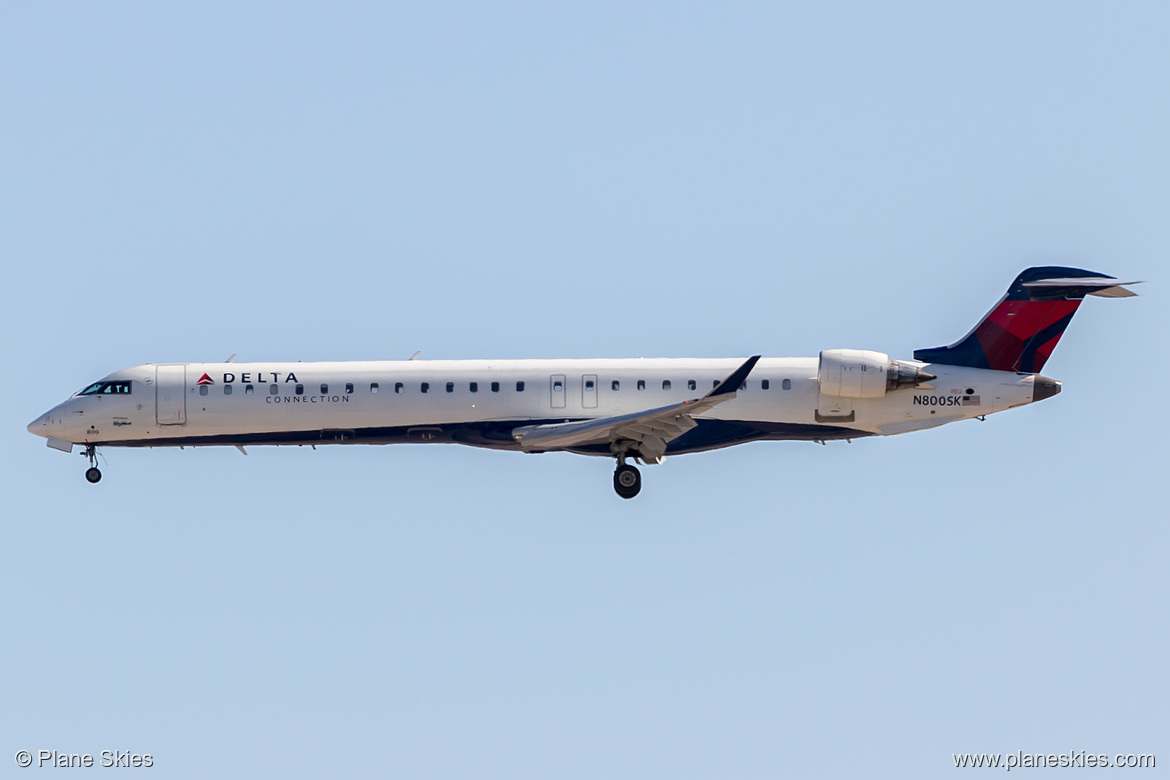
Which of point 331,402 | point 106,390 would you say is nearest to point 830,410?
point 331,402

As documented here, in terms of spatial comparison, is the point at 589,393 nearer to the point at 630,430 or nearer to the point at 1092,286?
the point at 630,430

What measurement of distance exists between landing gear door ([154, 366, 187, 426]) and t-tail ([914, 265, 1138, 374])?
16.8 m

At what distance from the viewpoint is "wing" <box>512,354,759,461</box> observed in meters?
37.9

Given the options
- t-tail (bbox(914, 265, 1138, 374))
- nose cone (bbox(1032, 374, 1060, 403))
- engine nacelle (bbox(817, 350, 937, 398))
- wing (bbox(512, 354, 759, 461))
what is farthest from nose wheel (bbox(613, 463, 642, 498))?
nose cone (bbox(1032, 374, 1060, 403))

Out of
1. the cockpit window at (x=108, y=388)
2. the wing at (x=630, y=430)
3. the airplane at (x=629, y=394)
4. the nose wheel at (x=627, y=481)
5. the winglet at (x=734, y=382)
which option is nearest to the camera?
the winglet at (x=734, y=382)

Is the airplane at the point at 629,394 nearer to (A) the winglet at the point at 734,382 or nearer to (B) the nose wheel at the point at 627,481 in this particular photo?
(B) the nose wheel at the point at 627,481

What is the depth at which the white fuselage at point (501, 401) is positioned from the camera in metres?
40.4

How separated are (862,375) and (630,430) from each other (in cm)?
537

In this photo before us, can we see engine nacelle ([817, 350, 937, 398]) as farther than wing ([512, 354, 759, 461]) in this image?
Yes

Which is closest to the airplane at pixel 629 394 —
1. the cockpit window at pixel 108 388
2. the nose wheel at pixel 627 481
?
the nose wheel at pixel 627 481

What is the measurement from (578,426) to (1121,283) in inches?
494

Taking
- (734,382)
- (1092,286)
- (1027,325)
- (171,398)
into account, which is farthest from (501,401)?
(1092,286)

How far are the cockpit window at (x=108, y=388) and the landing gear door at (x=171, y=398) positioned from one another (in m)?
0.75

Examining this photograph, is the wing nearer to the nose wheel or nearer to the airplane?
the airplane
